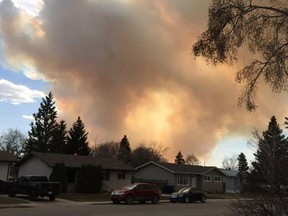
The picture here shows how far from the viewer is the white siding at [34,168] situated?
→ 46625 mm

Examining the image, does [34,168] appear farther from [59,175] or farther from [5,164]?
[59,175]

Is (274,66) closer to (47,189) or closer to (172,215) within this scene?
(172,215)

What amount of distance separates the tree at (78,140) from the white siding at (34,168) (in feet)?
79.1

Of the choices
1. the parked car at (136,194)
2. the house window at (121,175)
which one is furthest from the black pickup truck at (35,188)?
the house window at (121,175)

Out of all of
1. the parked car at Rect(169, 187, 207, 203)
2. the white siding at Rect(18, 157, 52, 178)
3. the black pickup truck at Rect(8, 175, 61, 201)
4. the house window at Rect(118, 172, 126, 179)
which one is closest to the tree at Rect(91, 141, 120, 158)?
the house window at Rect(118, 172, 126, 179)

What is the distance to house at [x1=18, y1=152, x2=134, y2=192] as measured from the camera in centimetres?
4684

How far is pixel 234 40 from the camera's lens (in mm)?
13578

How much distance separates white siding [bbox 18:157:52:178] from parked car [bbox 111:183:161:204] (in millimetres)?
13806

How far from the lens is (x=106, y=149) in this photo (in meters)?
110

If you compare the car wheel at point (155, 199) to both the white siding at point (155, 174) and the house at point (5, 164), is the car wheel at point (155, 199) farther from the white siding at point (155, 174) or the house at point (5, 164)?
the white siding at point (155, 174)

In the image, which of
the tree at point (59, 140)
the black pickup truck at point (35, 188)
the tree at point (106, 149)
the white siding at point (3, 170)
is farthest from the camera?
the tree at point (106, 149)

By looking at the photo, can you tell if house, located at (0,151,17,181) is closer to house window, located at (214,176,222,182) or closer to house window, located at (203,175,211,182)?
house window, located at (203,175,211,182)

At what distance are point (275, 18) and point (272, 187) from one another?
674 centimetres

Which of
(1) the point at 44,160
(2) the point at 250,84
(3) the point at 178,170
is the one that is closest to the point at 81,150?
(3) the point at 178,170
